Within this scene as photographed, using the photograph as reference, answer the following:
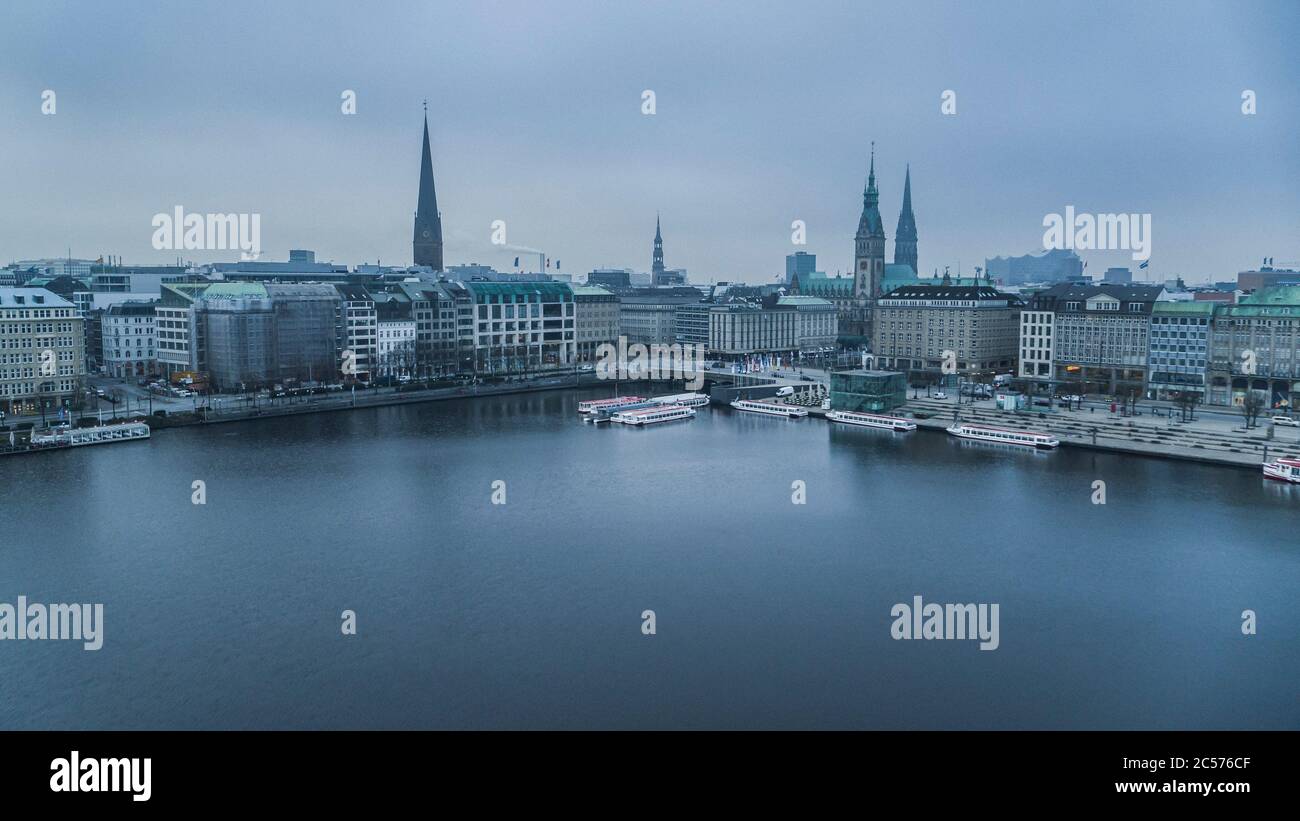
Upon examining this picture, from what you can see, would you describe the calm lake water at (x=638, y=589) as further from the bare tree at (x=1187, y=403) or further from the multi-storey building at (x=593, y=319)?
the multi-storey building at (x=593, y=319)

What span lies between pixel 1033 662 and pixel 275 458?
61.1ft

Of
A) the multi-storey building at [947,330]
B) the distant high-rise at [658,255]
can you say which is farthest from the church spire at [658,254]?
the multi-storey building at [947,330]

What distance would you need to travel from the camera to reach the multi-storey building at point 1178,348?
115ft

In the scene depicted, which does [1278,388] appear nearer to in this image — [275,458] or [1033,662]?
[1033,662]

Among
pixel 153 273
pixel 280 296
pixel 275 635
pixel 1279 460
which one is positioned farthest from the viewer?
pixel 153 273

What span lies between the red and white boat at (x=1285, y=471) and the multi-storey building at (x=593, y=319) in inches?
1349

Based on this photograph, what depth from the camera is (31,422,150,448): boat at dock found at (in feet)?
87.4

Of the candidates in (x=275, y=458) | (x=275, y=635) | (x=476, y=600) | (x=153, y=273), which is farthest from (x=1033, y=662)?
(x=153, y=273)

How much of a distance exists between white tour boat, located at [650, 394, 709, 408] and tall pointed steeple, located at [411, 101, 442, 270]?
87.9 feet

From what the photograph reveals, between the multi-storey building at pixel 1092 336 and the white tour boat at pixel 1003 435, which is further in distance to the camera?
the multi-storey building at pixel 1092 336

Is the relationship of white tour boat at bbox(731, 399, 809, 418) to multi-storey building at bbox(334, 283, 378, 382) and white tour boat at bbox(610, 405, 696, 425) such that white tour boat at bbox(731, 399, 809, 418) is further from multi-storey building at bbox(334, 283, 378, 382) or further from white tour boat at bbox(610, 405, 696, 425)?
multi-storey building at bbox(334, 283, 378, 382)

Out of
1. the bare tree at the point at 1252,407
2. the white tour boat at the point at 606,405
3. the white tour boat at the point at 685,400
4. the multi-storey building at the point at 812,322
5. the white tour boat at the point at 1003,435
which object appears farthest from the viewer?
the multi-storey building at the point at 812,322

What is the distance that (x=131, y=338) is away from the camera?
41.0 metres
